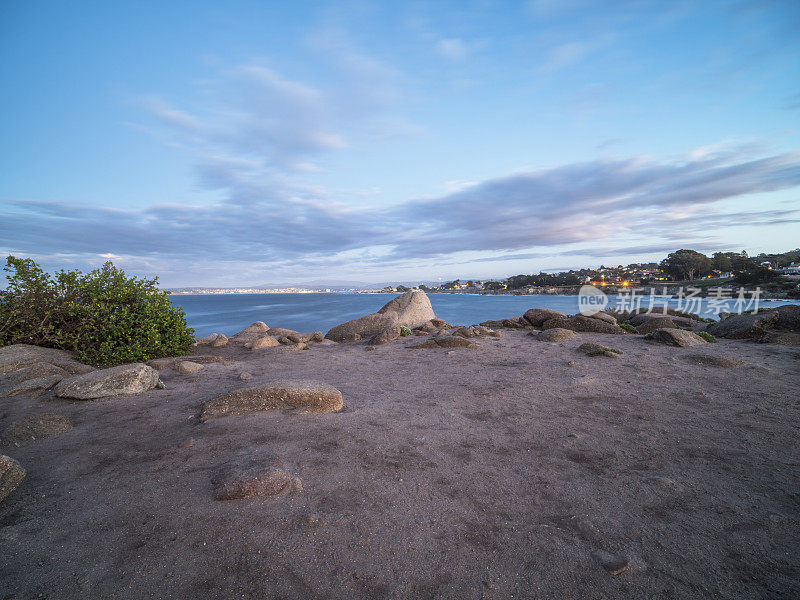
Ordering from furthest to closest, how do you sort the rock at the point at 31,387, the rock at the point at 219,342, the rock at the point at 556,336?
the rock at the point at 219,342, the rock at the point at 556,336, the rock at the point at 31,387

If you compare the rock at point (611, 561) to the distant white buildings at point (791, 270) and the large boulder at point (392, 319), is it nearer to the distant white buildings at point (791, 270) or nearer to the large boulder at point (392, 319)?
the large boulder at point (392, 319)

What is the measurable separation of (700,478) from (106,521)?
222 inches

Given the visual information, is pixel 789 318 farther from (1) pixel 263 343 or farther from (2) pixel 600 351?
(1) pixel 263 343

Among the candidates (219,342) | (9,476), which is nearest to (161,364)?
(219,342)

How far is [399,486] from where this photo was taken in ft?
11.2

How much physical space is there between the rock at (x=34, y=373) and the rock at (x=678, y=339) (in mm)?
15656

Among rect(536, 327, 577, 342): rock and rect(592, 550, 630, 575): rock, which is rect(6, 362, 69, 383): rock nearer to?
rect(592, 550, 630, 575): rock

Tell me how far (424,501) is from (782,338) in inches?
539

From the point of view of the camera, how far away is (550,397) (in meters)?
6.23

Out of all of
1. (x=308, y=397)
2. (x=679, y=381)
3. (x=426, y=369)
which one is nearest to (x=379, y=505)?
(x=308, y=397)

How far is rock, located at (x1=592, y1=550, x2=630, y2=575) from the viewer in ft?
7.81

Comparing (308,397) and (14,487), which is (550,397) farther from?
(14,487)

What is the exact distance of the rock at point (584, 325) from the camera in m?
14.5

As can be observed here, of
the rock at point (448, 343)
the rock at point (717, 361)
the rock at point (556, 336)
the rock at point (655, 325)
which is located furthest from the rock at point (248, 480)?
the rock at point (655, 325)
